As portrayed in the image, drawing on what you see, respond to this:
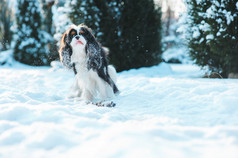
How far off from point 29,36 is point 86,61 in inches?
352

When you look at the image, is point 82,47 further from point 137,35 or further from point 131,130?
point 137,35

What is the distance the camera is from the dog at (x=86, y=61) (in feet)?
10.6

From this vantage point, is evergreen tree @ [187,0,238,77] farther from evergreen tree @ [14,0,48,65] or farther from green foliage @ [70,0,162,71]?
evergreen tree @ [14,0,48,65]

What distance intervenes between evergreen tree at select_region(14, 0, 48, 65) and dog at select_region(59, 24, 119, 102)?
8096 mm

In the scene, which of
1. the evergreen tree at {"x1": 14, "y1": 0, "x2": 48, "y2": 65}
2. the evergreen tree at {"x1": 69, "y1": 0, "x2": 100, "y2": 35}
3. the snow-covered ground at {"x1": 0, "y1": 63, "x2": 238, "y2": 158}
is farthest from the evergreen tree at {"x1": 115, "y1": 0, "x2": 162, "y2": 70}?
the evergreen tree at {"x1": 14, "y1": 0, "x2": 48, "y2": 65}

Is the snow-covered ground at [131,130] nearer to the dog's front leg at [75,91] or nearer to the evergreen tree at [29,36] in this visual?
the dog's front leg at [75,91]

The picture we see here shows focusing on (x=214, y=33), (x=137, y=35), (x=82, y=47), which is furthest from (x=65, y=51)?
(x=137, y=35)

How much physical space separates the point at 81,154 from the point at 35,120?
81 centimetres

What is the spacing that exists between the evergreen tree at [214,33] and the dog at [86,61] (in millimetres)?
3045

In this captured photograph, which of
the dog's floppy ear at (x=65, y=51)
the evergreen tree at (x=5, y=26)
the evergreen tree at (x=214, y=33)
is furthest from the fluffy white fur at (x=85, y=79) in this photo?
the evergreen tree at (x=5, y=26)

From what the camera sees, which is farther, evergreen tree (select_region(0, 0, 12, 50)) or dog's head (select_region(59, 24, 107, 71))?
evergreen tree (select_region(0, 0, 12, 50))

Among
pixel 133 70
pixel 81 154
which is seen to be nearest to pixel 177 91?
A: pixel 81 154

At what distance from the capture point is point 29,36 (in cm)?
1091

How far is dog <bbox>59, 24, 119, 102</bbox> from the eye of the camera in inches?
127
